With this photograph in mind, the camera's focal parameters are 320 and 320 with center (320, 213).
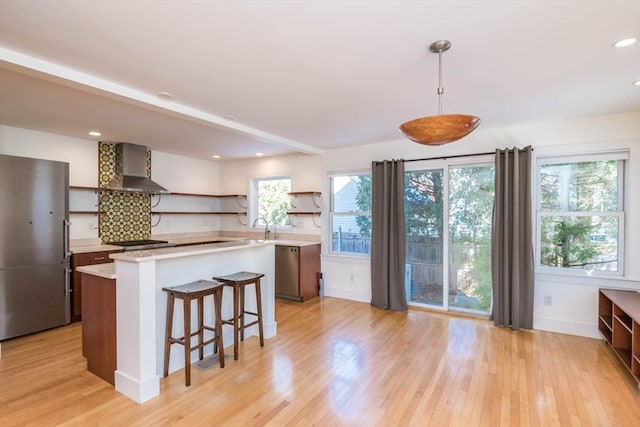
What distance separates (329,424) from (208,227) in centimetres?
536

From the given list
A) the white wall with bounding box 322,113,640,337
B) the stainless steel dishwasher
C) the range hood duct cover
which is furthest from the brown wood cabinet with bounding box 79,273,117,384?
the white wall with bounding box 322,113,640,337

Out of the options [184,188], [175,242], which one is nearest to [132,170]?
[184,188]

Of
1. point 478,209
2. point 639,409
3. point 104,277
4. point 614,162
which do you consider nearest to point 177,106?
point 104,277

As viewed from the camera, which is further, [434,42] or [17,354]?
[17,354]

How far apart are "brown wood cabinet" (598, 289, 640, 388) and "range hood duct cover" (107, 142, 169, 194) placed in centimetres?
582

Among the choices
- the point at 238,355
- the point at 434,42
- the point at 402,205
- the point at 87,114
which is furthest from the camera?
the point at 402,205

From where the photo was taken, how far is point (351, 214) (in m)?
5.29

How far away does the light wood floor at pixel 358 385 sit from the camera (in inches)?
85.7

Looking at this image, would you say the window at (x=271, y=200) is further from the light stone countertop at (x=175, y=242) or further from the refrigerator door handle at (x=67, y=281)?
the refrigerator door handle at (x=67, y=281)

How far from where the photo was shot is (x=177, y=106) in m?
3.13

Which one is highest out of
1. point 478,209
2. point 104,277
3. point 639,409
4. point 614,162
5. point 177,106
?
point 177,106

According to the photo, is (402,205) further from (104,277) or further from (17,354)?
(17,354)

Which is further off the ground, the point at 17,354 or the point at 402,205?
the point at 402,205

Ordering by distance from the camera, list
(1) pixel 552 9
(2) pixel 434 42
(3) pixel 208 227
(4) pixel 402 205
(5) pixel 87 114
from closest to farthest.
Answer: (1) pixel 552 9 → (2) pixel 434 42 → (5) pixel 87 114 → (4) pixel 402 205 → (3) pixel 208 227
